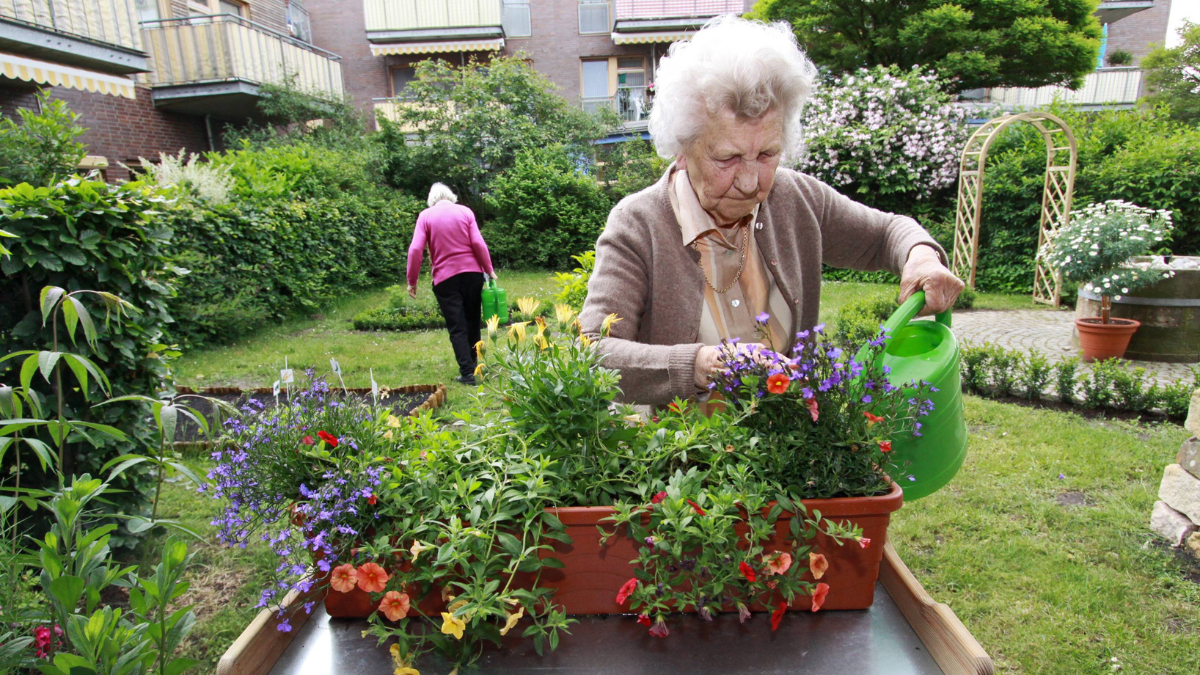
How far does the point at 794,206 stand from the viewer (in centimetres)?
186

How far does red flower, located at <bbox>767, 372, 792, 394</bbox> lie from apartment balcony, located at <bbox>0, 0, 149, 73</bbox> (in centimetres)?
1194

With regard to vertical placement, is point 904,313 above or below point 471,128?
below

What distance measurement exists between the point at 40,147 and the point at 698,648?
7396 mm

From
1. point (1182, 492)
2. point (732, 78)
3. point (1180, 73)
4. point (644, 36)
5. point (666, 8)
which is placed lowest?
point (1182, 492)

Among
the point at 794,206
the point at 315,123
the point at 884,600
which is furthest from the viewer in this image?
the point at 315,123

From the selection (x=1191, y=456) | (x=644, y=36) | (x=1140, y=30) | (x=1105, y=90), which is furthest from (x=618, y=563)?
(x=1140, y=30)

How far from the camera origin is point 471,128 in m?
14.8

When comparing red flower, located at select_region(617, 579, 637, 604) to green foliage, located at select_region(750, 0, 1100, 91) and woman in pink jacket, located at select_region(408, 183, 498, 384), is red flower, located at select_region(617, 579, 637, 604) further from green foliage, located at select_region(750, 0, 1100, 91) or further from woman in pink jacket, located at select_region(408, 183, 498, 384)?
green foliage, located at select_region(750, 0, 1100, 91)

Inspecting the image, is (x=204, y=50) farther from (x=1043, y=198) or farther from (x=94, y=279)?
(x=1043, y=198)

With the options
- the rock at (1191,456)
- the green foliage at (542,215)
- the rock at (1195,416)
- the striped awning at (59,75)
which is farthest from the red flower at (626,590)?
the green foliage at (542,215)

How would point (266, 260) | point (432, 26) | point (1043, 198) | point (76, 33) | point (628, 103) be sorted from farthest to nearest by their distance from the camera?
1. point (628, 103)
2. point (432, 26)
3. point (76, 33)
4. point (1043, 198)
5. point (266, 260)

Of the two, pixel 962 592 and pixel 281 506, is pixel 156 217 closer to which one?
pixel 281 506

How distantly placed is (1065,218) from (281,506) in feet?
33.7

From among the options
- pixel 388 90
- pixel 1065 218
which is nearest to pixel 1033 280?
pixel 1065 218
